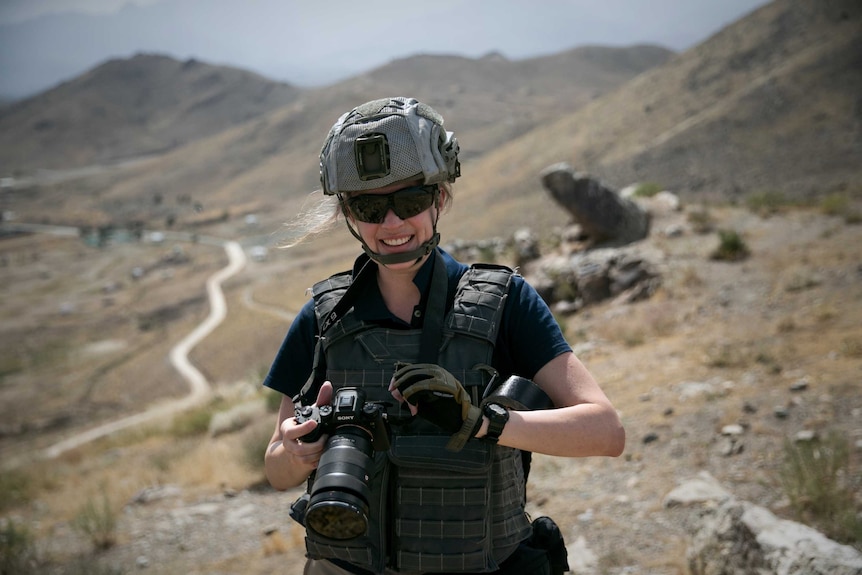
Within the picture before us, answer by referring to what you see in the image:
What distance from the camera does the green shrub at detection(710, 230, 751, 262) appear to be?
13.2 metres

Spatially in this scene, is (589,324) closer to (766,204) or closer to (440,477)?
(766,204)

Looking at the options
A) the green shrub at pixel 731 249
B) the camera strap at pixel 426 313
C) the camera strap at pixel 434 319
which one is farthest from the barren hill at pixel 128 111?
the camera strap at pixel 434 319

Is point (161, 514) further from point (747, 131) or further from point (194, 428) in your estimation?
point (747, 131)

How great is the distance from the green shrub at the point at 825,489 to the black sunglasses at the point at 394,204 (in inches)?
145

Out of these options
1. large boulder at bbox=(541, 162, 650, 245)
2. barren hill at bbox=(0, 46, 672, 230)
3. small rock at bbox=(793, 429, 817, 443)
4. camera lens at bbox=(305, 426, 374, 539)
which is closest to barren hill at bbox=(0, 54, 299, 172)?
barren hill at bbox=(0, 46, 672, 230)

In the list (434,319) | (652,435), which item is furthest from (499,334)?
(652,435)

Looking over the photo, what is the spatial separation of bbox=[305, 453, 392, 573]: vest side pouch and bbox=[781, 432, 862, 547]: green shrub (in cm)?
348

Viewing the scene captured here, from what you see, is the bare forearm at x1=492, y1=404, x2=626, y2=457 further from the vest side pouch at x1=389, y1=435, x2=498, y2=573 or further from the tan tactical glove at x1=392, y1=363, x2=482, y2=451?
the vest side pouch at x1=389, y1=435, x2=498, y2=573

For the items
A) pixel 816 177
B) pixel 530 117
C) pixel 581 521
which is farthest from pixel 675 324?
pixel 530 117

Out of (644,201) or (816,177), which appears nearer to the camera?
(644,201)

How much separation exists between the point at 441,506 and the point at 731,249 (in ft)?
41.6

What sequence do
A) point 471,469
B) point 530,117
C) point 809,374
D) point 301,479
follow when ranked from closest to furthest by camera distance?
point 471,469 → point 301,479 → point 809,374 → point 530,117

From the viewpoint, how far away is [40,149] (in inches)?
5094

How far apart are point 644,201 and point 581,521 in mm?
14137
